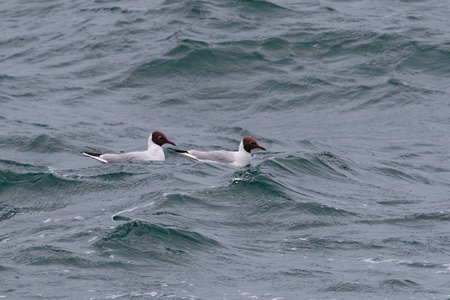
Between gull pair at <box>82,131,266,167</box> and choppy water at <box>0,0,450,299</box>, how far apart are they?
0.37m

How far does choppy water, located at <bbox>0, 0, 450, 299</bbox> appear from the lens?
1135cm

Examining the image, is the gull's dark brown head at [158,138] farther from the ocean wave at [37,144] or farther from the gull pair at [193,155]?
the ocean wave at [37,144]

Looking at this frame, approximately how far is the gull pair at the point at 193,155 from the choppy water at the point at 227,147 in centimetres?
37

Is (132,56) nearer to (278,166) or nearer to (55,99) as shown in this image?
(55,99)

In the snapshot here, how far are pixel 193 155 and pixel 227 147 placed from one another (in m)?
2.12

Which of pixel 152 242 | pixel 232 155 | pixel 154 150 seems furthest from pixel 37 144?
pixel 152 242

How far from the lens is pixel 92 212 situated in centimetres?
1391

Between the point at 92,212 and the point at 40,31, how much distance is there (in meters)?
18.1

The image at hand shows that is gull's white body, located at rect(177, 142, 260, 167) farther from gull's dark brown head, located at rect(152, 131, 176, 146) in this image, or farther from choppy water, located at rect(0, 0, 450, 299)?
gull's dark brown head, located at rect(152, 131, 176, 146)

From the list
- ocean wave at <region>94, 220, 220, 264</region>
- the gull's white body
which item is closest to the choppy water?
ocean wave at <region>94, 220, 220, 264</region>

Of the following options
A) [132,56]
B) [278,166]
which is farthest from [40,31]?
[278,166]

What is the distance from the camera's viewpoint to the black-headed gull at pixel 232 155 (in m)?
17.4

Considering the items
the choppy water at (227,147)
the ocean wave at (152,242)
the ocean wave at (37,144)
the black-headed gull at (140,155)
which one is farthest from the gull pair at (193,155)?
Answer: the ocean wave at (152,242)

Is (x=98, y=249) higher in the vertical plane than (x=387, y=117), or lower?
higher
